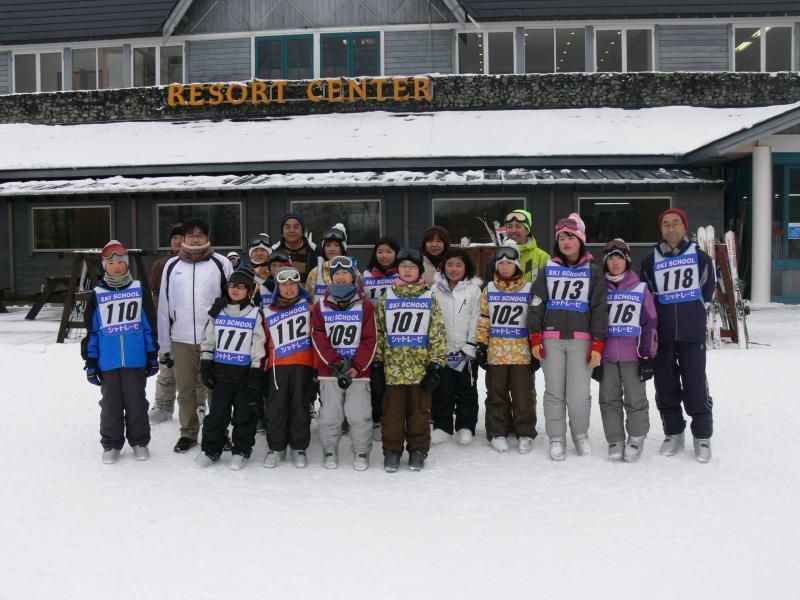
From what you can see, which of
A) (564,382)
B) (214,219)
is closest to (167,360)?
(564,382)

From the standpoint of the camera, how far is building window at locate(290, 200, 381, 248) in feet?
55.8

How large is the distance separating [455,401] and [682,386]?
72.0 inches

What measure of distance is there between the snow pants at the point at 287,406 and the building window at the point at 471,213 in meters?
11.3

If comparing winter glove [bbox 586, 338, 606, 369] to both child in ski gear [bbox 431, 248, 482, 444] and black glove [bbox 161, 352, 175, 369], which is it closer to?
child in ski gear [bbox 431, 248, 482, 444]

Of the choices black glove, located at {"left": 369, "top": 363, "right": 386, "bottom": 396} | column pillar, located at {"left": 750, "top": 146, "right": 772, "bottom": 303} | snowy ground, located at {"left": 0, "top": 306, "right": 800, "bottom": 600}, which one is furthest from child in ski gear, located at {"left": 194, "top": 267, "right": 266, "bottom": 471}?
column pillar, located at {"left": 750, "top": 146, "right": 772, "bottom": 303}

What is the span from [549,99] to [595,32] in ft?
8.03

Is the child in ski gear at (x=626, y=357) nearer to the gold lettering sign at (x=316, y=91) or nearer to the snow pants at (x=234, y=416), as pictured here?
the snow pants at (x=234, y=416)

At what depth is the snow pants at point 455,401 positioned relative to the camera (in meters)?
6.25

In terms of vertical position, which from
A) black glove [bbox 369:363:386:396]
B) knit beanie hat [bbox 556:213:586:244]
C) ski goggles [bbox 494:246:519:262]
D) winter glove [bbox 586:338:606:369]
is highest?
knit beanie hat [bbox 556:213:586:244]

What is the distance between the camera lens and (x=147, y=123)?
19672mm

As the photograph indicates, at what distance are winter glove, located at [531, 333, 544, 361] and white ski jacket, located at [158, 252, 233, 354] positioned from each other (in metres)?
2.46

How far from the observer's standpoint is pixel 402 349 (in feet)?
18.7

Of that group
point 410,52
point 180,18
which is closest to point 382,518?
point 410,52

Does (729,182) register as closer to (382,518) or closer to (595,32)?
(595,32)
